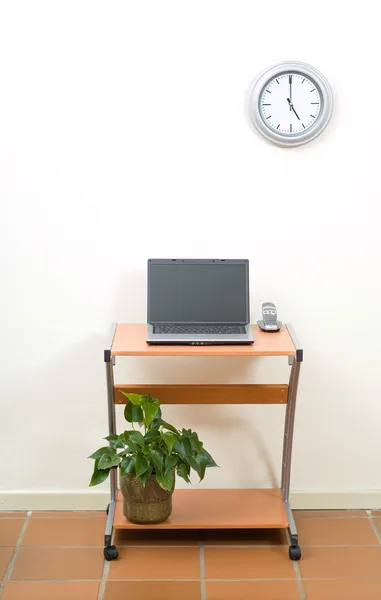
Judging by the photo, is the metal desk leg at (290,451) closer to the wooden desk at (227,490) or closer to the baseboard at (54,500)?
the wooden desk at (227,490)

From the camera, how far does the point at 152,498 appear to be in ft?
9.23

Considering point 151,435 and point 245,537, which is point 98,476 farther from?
point 245,537

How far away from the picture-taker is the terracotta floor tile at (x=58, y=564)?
271 centimetres

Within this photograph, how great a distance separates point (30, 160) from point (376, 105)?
1329 millimetres

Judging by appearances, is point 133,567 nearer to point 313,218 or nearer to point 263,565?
point 263,565

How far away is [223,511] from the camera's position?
116 inches

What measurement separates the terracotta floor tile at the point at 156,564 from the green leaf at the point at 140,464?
355mm

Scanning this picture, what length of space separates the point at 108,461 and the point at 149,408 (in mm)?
235

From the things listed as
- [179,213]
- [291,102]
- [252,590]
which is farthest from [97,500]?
[291,102]

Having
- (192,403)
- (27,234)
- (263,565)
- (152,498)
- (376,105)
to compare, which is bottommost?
(263,565)

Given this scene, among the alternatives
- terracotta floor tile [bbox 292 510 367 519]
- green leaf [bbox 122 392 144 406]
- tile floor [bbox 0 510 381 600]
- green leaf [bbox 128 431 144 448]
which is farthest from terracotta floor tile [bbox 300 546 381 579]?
Result: green leaf [bbox 122 392 144 406]

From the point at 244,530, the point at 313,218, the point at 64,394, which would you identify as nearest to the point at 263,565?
the point at 244,530

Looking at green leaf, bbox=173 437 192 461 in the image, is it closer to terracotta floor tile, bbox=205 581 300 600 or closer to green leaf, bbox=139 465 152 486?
green leaf, bbox=139 465 152 486

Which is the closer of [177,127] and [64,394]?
[177,127]
